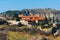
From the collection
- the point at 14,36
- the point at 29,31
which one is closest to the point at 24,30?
the point at 29,31

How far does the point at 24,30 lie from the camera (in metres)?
20.2

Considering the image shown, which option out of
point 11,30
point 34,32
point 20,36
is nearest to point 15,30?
point 11,30

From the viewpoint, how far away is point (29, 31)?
776 inches

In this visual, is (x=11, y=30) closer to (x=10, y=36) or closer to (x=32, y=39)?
(x=10, y=36)

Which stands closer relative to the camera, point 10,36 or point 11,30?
point 10,36

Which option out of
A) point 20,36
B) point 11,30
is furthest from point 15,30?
point 20,36

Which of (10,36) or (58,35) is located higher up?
(10,36)

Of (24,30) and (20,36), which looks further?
(24,30)

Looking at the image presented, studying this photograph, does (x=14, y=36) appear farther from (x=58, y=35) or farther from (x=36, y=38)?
(x=58, y=35)

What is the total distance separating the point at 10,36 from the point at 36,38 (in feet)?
6.83

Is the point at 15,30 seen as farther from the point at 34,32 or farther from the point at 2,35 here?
the point at 2,35

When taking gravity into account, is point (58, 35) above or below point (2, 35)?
below

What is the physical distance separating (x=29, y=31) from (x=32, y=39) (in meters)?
3.45

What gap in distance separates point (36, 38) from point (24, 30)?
395 cm
